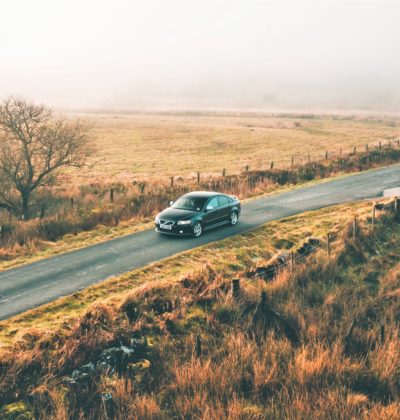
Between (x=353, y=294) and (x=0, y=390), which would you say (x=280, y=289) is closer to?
(x=353, y=294)

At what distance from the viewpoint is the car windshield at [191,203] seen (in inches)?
695

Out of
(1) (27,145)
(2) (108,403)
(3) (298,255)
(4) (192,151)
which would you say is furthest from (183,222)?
(4) (192,151)

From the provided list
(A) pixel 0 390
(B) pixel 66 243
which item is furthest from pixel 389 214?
(A) pixel 0 390

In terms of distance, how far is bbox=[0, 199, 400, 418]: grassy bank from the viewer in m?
8.62

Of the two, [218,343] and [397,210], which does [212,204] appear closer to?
[218,343]

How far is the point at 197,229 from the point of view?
1722 cm

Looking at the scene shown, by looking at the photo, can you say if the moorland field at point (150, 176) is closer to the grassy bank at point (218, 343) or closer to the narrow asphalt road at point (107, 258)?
the narrow asphalt road at point (107, 258)

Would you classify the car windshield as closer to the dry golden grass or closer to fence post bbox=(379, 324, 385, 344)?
fence post bbox=(379, 324, 385, 344)

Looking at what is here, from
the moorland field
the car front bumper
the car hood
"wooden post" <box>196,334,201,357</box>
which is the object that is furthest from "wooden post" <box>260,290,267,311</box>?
the moorland field

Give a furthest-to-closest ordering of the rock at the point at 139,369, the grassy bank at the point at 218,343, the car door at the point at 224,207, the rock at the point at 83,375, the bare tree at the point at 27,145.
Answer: the bare tree at the point at 27,145, the car door at the point at 224,207, the rock at the point at 139,369, the rock at the point at 83,375, the grassy bank at the point at 218,343

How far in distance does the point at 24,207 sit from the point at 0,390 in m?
17.9

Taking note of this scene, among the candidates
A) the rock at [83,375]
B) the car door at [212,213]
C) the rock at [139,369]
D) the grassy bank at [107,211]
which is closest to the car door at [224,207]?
the car door at [212,213]

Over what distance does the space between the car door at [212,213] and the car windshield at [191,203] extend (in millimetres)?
254

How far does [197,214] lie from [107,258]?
154 inches
